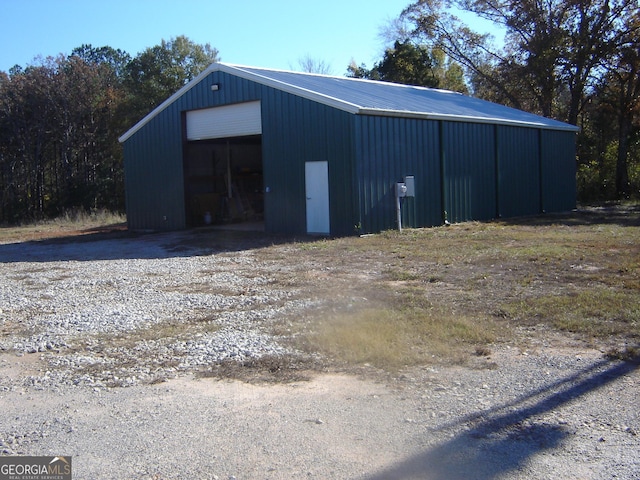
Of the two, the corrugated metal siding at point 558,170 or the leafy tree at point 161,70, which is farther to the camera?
the leafy tree at point 161,70

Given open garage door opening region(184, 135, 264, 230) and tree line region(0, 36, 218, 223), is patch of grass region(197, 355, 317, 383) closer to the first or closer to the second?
open garage door opening region(184, 135, 264, 230)

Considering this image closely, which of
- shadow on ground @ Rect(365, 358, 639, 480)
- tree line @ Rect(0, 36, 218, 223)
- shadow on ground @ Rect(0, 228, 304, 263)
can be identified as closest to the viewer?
shadow on ground @ Rect(365, 358, 639, 480)

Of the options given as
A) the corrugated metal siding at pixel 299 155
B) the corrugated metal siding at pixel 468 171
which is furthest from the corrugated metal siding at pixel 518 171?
the corrugated metal siding at pixel 299 155

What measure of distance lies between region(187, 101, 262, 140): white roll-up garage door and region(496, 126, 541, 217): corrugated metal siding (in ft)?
27.9

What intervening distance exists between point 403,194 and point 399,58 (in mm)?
24944

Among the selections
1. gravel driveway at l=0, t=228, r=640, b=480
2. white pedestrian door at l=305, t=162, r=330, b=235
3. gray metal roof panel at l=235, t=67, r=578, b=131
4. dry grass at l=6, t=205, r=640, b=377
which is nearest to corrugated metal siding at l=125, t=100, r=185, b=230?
gray metal roof panel at l=235, t=67, r=578, b=131

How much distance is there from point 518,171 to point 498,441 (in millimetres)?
20290

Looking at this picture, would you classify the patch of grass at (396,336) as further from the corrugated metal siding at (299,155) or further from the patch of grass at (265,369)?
the corrugated metal siding at (299,155)

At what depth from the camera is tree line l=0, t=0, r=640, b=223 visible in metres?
32.2

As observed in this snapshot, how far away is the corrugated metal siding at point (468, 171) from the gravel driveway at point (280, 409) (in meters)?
12.7

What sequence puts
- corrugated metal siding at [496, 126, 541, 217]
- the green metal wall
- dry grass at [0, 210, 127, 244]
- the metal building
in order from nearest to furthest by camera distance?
the green metal wall
the metal building
corrugated metal siding at [496, 126, 541, 217]
dry grass at [0, 210, 127, 244]

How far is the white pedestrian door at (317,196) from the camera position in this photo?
1789cm

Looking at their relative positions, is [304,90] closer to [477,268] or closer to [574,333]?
[477,268]
